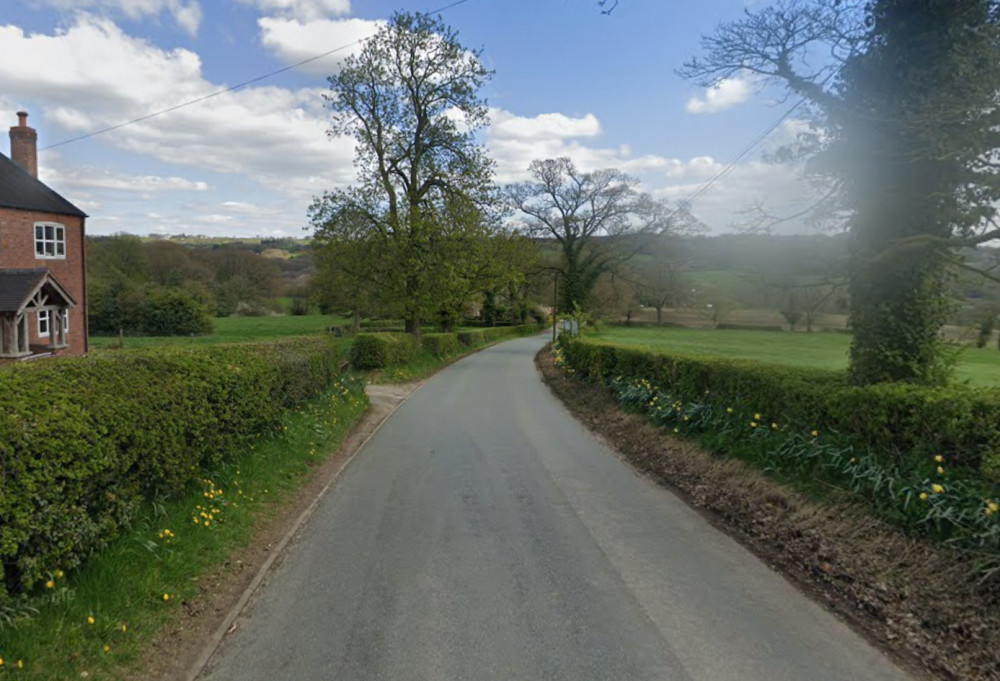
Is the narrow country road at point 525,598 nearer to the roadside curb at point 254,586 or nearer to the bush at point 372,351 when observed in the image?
the roadside curb at point 254,586

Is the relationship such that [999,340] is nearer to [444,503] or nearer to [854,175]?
[854,175]

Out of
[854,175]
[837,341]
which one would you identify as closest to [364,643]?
[854,175]

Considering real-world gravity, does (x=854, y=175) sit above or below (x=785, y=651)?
above

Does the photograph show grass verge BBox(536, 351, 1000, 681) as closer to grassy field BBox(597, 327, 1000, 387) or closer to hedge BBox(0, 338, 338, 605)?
hedge BBox(0, 338, 338, 605)

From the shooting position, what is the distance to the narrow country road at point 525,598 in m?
3.62

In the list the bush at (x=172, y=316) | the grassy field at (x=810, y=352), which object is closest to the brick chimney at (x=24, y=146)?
the bush at (x=172, y=316)

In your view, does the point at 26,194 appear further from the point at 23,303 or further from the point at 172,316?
the point at 172,316

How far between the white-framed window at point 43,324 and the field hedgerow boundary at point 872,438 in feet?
87.0

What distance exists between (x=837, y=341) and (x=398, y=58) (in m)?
25.6

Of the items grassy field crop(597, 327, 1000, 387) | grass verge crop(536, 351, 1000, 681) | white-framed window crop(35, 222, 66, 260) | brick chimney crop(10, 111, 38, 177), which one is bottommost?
grass verge crop(536, 351, 1000, 681)

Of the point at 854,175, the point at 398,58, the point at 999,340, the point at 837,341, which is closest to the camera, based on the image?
the point at 854,175

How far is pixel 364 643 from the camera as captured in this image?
3834mm

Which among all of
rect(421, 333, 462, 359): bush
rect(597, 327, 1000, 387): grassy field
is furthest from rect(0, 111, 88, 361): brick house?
rect(597, 327, 1000, 387): grassy field

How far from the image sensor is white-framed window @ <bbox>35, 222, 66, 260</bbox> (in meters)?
24.7
